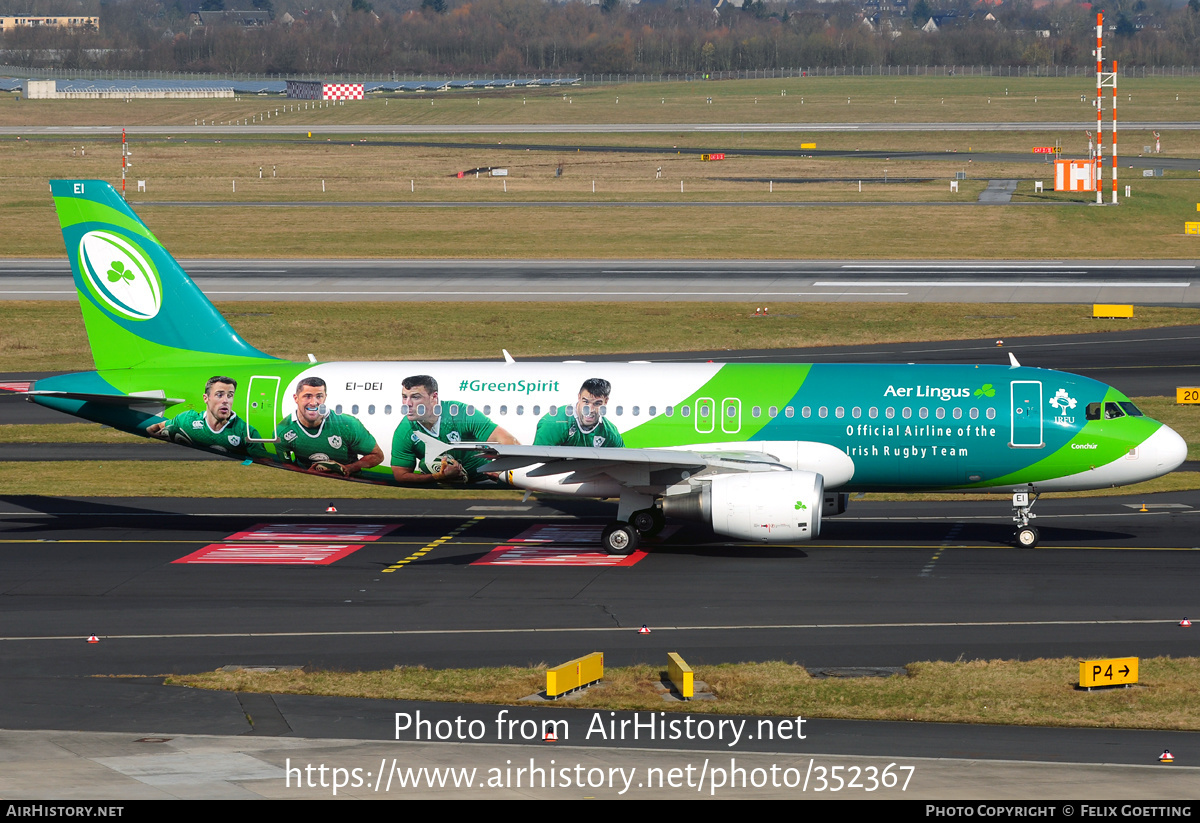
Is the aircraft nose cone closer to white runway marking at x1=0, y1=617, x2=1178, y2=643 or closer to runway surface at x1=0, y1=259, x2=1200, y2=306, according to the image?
white runway marking at x1=0, y1=617, x2=1178, y2=643

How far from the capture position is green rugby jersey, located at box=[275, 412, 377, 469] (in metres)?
37.1

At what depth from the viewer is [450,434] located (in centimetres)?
3712

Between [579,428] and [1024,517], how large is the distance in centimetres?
1183

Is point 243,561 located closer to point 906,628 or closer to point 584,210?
point 906,628

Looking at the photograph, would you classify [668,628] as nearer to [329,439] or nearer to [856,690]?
[856,690]

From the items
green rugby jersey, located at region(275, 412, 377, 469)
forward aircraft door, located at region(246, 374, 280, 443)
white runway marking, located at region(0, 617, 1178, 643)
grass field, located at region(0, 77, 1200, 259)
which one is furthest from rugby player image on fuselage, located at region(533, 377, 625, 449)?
grass field, located at region(0, 77, 1200, 259)

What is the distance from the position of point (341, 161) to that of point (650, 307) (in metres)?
85.4

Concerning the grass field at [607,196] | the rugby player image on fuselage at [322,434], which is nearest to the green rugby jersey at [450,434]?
the rugby player image on fuselage at [322,434]

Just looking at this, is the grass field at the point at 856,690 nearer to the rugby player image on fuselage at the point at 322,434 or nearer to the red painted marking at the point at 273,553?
the red painted marking at the point at 273,553

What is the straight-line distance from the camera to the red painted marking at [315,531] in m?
38.9

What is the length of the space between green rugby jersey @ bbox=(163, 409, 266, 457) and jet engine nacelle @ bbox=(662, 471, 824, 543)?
39.8ft

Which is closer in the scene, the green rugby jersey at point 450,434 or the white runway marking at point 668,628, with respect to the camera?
the white runway marking at point 668,628

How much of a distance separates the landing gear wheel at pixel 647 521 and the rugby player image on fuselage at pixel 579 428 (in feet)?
6.32

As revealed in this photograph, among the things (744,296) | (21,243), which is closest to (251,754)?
(744,296)
